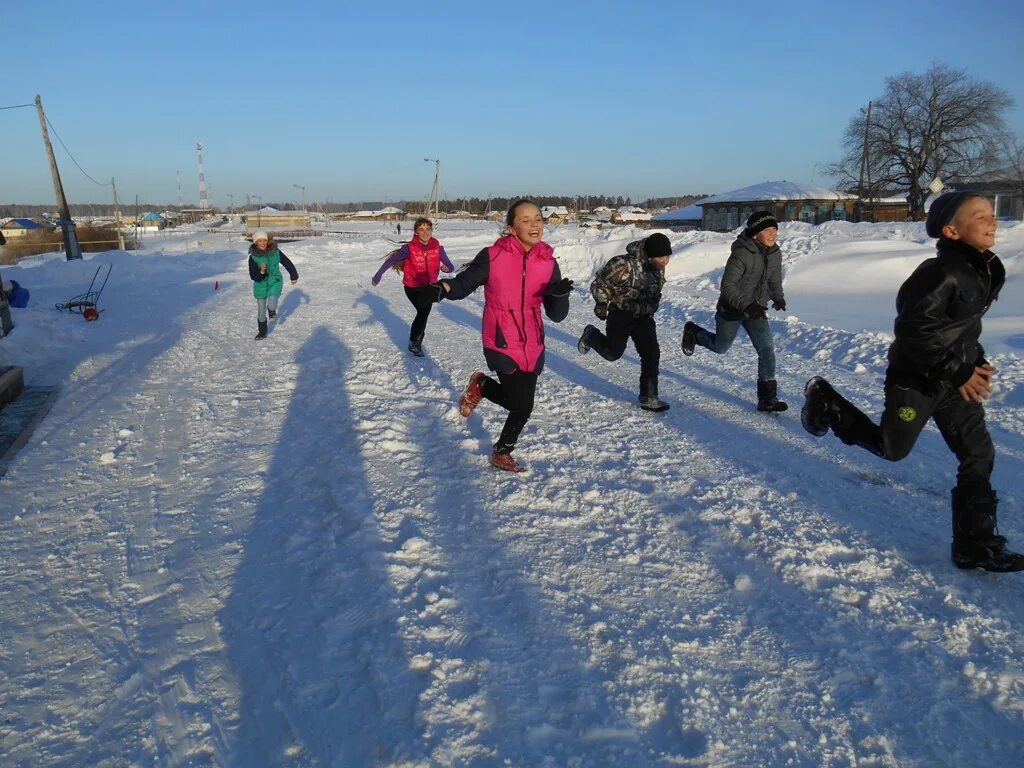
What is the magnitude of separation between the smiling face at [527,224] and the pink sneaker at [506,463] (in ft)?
A: 4.74

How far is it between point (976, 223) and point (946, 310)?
1.31ft

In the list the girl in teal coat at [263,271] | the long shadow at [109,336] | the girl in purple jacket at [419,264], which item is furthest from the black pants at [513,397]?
the girl in teal coat at [263,271]

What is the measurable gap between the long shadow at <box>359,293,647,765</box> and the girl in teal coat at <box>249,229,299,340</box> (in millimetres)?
6873

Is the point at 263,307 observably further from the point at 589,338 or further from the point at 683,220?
the point at 683,220

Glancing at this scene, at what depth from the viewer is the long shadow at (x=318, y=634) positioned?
2365 millimetres

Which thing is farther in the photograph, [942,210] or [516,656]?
[942,210]

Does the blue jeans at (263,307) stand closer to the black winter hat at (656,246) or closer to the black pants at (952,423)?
the black winter hat at (656,246)

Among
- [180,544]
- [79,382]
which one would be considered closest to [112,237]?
[79,382]

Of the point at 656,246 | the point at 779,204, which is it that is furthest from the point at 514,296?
the point at 779,204

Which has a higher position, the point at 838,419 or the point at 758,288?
the point at 758,288

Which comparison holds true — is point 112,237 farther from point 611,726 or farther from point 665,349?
point 611,726

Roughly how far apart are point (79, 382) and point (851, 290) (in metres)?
13.0

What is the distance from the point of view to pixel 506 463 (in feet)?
15.4

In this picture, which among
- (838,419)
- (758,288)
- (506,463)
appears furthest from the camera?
(758,288)
